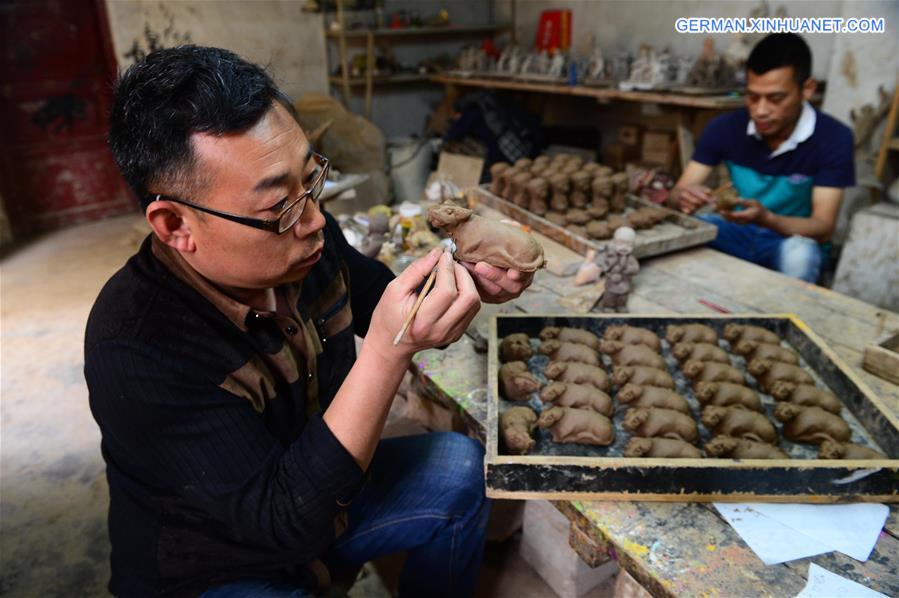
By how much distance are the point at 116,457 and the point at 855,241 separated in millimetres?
4737

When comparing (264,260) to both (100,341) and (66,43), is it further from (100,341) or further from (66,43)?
(66,43)

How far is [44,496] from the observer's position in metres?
2.93

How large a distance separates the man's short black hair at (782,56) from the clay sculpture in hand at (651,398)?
222 cm

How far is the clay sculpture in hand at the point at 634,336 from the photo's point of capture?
2.17 metres

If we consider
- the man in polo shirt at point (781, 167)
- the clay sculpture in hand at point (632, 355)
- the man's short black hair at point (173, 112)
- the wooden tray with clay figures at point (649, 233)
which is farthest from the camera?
the man in polo shirt at point (781, 167)

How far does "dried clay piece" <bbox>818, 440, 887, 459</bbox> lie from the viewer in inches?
63.3

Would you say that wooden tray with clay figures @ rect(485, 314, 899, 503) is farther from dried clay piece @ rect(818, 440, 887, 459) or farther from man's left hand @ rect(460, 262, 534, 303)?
man's left hand @ rect(460, 262, 534, 303)

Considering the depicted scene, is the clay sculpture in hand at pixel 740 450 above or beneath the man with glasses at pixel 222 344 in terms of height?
beneath

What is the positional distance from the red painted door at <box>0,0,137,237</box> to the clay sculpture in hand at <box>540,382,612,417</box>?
21.4 ft

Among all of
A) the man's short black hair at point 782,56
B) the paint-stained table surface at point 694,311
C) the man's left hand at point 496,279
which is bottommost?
the paint-stained table surface at point 694,311

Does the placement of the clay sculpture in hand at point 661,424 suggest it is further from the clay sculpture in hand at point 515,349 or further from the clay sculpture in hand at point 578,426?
the clay sculpture in hand at point 515,349

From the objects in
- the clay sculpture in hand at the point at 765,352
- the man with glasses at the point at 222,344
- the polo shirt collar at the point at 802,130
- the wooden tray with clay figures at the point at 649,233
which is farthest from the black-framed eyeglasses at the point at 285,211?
the polo shirt collar at the point at 802,130

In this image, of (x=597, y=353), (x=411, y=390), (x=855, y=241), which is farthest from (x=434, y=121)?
(x=597, y=353)

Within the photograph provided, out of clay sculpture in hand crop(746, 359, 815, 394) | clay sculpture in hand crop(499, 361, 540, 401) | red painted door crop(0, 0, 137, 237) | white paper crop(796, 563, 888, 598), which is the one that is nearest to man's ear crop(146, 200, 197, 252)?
clay sculpture in hand crop(499, 361, 540, 401)
